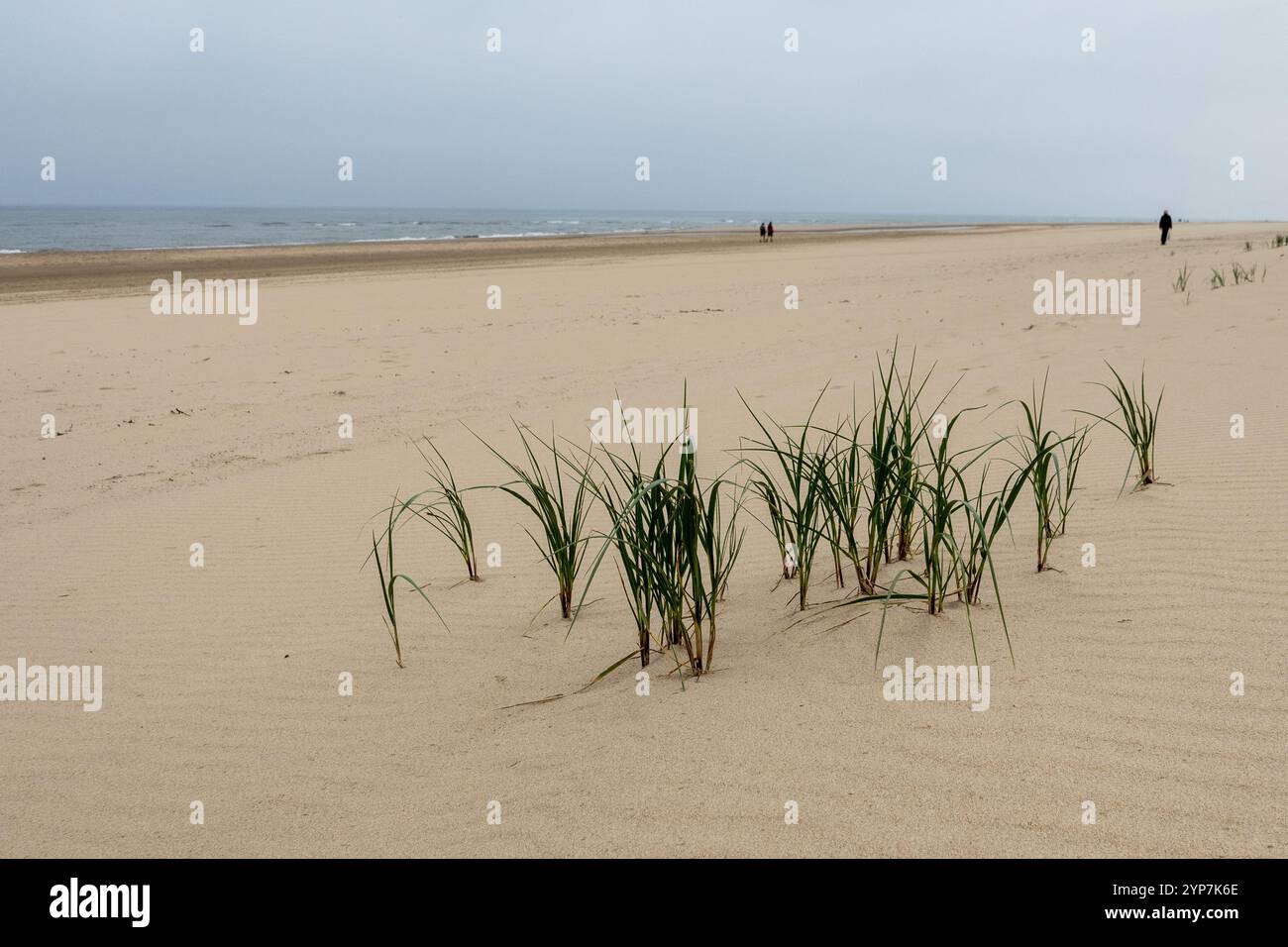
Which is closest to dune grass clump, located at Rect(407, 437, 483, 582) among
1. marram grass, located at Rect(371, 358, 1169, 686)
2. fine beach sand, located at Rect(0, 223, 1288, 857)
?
marram grass, located at Rect(371, 358, 1169, 686)

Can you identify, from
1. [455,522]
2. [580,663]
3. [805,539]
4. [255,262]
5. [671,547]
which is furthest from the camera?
[255,262]

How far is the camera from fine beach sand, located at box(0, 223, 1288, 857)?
2021mm

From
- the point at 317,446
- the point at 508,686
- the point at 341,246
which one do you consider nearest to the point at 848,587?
the point at 508,686

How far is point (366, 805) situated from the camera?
227 cm

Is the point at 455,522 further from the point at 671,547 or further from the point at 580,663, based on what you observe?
the point at 671,547

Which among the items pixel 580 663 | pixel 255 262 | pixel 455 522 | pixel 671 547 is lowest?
pixel 580 663

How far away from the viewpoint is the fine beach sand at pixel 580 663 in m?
2.02

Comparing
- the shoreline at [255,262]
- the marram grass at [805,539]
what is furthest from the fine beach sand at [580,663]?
the shoreline at [255,262]

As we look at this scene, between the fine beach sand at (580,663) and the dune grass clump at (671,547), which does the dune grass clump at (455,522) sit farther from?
the dune grass clump at (671,547)

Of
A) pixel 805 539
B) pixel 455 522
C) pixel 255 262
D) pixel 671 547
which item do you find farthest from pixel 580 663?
pixel 255 262

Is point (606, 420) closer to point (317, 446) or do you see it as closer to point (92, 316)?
point (317, 446)

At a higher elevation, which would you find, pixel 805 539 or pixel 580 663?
pixel 805 539

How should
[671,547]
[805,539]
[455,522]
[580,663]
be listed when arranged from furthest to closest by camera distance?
[455,522]
[580,663]
[805,539]
[671,547]

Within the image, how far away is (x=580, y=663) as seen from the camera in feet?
9.76
